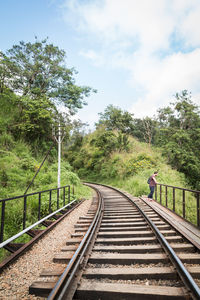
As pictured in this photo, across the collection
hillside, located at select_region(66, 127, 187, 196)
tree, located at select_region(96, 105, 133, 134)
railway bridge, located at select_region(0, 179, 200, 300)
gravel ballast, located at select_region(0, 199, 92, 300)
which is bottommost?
gravel ballast, located at select_region(0, 199, 92, 300)

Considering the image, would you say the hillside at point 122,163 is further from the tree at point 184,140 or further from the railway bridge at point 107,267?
the railway bridge at point 107,267

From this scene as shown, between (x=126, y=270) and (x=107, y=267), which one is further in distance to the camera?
(x=107, y=267)

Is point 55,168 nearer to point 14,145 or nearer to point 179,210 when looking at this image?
point 14,145

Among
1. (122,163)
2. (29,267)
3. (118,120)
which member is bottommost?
(29,267)

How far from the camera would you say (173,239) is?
4297 millimetres

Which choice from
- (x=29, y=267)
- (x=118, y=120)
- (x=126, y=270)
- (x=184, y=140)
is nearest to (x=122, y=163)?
(x=184, y=140)

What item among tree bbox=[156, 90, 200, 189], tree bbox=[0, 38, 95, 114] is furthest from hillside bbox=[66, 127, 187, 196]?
tree bbox=[0, 38, 95, 114]

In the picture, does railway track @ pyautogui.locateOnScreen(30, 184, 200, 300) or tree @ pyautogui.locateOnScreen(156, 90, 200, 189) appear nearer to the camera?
railway track @ pyautogui.locateOnScreen(30, 184, 200, 300)

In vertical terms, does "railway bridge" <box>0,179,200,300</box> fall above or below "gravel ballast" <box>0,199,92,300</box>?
above

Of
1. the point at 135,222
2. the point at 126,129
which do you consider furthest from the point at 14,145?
the point at 126,129

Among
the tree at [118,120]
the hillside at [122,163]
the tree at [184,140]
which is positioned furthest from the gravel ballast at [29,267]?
the tree at [118,120]

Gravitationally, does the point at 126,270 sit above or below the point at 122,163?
below

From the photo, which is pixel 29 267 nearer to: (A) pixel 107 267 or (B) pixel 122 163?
(A) pixel 107 267

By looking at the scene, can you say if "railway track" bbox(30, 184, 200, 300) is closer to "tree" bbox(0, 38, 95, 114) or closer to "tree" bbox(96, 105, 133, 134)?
"tree" bbox(0, 38, 95, 114)
